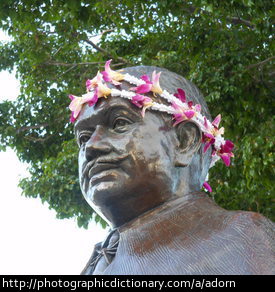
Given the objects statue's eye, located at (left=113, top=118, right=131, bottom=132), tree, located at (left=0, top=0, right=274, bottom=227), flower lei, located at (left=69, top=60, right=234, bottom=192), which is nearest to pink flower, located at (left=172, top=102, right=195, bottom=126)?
flower lei, located at (left=69, top=60, right=234, bottom=192)

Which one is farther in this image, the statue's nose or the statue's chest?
the statue's nose

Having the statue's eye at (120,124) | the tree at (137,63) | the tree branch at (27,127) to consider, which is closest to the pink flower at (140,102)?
the statue's eye at (120,124)

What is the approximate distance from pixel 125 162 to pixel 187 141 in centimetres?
43

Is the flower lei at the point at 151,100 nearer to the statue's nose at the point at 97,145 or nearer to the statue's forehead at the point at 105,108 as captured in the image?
the statue's forehead at the point at 105,108

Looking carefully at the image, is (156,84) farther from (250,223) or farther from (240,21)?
(240,21)

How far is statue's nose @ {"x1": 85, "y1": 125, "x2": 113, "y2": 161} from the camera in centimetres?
351

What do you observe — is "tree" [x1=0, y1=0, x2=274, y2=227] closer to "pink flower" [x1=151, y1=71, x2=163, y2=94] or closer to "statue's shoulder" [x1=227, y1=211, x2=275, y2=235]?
"pink flower" [x1=151, y1=71, x2=163, y2=94]

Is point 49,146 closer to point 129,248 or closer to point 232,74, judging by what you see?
point 232,74

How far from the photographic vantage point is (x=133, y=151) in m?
3.48

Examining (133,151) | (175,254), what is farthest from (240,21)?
(175,254)

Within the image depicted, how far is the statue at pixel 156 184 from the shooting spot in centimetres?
309

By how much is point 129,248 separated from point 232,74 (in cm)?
462

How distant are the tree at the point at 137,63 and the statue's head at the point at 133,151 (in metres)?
3.23
